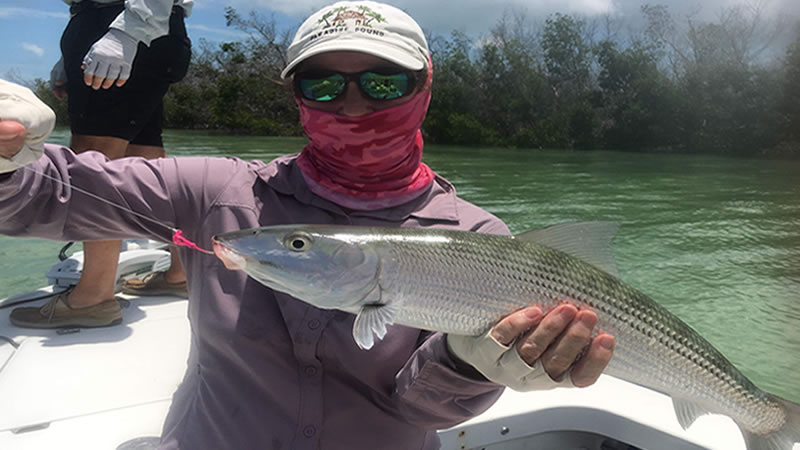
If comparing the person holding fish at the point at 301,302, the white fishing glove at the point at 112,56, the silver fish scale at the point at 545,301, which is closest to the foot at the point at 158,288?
the white fishing glove at the point at 112,56

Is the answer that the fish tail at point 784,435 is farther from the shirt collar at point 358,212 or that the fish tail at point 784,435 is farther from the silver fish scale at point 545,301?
the shirt collar at point 358,212

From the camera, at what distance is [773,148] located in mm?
41094

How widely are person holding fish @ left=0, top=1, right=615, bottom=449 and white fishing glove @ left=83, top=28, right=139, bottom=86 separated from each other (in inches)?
62.0

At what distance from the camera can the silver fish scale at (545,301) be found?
165 centimetres

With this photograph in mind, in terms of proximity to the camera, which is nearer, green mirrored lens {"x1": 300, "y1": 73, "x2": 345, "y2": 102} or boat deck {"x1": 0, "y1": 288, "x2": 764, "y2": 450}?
green mirrored lens {"x1": 300, "y1": 73, "x2": 345, "y2": 102}

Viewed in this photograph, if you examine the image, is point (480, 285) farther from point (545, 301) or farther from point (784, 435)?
point (784, 435)

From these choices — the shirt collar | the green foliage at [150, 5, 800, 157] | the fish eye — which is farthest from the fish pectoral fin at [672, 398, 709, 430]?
the green foliage at [150, 5, 800, 157]

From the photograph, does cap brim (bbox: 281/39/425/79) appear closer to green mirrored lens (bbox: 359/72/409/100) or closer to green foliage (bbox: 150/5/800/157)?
green mirrored lens (bbox: 359/72/409/100)

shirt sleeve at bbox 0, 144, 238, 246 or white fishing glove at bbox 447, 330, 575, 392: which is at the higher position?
shirt sleeve at bbox 0, 144, 238, 246

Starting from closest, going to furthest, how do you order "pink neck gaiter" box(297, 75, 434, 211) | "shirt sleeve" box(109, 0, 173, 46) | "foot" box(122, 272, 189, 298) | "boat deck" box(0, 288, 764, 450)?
"pink neck gaiter" box(297, 75, 434, 211)
"boat deck" box(0, 288, 764, 450)
"shirt sleeve" box(109, 0, 173, 46)
"foot" box(122, 272, 189, 298)

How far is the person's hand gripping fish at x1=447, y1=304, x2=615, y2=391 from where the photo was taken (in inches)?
64.2

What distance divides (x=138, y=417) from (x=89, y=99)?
198 centimetres

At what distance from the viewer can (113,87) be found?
337 cm

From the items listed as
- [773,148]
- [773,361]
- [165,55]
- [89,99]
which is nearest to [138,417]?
[89,99]
